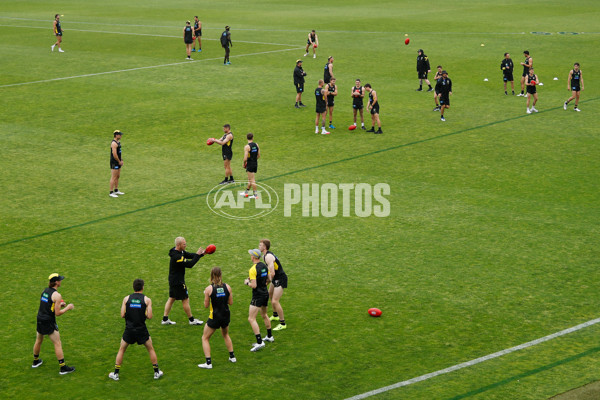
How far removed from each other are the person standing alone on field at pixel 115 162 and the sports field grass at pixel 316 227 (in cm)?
49

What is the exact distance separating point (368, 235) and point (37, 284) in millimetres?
8916

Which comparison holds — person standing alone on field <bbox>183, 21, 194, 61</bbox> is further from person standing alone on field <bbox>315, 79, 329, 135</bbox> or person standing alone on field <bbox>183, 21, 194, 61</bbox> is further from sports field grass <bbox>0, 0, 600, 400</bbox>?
person standing alone on field <bbox>315, 79, 329, 135</bbox>

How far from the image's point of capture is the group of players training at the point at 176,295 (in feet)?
46.0

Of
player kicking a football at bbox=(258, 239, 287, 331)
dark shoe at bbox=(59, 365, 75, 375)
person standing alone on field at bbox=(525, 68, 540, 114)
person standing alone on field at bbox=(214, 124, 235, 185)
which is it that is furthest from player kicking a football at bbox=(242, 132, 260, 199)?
person standing alone on field at bbox=(525, 68, 540, 114)

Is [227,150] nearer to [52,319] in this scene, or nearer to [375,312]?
[375,312]

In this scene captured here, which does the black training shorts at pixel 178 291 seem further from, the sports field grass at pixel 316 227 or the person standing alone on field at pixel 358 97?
the person standing alone on field at pixel 358 97

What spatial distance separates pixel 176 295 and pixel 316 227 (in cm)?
661

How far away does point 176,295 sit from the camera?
52.7 feet

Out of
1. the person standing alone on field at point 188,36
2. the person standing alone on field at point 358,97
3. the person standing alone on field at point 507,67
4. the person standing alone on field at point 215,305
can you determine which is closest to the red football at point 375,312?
the person standing alone on field at point 215,305

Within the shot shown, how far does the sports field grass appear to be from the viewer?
14508 millimetres

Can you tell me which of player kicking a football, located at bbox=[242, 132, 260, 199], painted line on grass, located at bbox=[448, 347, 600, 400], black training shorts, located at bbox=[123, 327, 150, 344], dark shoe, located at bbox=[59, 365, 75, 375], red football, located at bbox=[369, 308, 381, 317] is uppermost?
player kicking a football, located at bbox=[242, 132, 260, 199]

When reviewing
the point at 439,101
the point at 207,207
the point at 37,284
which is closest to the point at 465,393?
the point at 37,284

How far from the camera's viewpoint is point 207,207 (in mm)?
23406

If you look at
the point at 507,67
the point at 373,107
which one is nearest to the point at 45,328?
the point at 373,107
